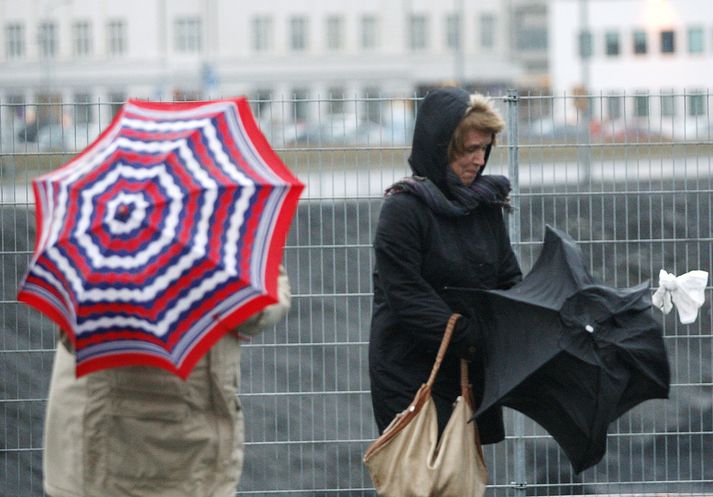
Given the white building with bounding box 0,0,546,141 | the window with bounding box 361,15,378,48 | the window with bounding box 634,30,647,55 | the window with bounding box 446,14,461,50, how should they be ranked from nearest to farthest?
the white building with bounding box 0,0,546,141
the window with bounding box 361,15,378,48
the window with bounding box 634,30,647,55
the window with bounding box 446,14,461,50

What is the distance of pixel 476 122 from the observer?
4473 mm

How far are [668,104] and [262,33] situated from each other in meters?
66.8

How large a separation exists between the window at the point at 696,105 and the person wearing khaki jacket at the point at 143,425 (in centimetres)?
283

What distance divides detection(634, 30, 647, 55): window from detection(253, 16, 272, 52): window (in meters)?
19.2

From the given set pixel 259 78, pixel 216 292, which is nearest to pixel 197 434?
pixel 216 292

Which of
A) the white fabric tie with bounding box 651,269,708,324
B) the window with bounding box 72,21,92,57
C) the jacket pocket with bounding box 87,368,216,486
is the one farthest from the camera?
the window with bounding box 72,21,92,57

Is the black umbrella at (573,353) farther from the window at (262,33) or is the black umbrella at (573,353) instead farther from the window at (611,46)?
the window at (611,46)

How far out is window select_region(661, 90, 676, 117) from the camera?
6.12m

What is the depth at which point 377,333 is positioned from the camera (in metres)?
4.63

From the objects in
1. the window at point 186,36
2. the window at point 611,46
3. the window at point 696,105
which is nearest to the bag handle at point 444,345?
the window at point 696,105

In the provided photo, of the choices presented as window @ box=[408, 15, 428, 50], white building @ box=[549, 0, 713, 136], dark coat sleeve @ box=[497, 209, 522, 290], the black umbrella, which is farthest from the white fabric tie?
window @ box=[408, 15, 428, 50]

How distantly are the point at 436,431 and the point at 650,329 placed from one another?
2.40 feet

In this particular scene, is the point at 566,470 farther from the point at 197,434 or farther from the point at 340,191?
the point at 197,434

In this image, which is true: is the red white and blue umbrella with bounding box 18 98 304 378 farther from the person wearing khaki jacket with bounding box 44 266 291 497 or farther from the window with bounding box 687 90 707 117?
the window with bounding box 687 90 707 117
